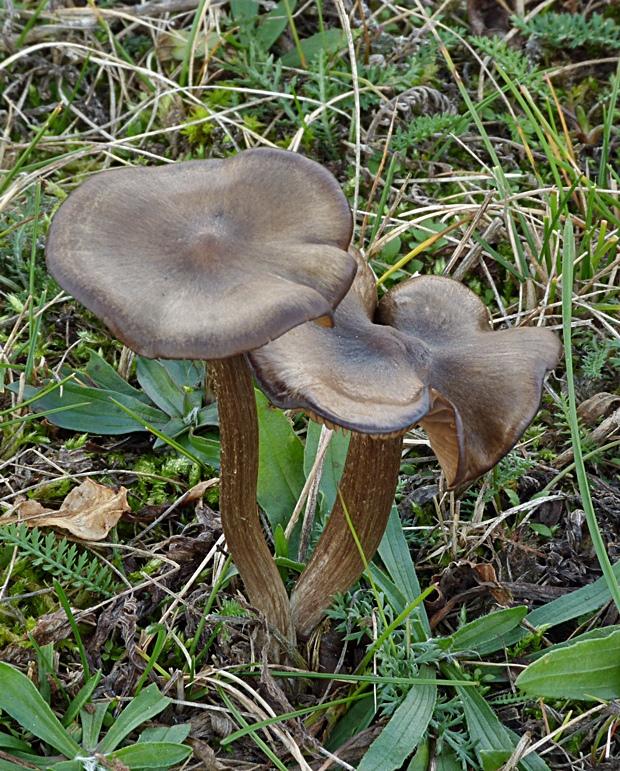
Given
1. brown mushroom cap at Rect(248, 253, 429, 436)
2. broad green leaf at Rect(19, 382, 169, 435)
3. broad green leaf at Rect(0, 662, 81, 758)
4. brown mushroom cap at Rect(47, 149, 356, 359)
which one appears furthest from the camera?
broad green leaf at Rect(19, 382, 169, 435)

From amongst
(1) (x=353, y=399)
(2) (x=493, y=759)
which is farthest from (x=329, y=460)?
(2) (x=493, y=759)

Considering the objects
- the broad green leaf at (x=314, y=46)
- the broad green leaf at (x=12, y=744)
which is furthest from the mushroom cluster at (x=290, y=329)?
the broad green leaf at (x=314, y=46)

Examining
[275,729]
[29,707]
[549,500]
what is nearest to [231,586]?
[275,729]

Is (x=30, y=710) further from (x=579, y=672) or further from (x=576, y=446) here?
(x=576, y=446)

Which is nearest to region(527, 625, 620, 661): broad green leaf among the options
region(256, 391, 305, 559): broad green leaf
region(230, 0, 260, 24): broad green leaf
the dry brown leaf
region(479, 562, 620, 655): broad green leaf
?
region(479, 562, 620, 655): broad green leaf

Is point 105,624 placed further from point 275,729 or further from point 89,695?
point 275,729

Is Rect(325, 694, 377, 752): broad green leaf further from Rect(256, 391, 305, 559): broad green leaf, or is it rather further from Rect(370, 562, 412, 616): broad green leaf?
Rect(256, 391, 305, 559): broad green leaf
